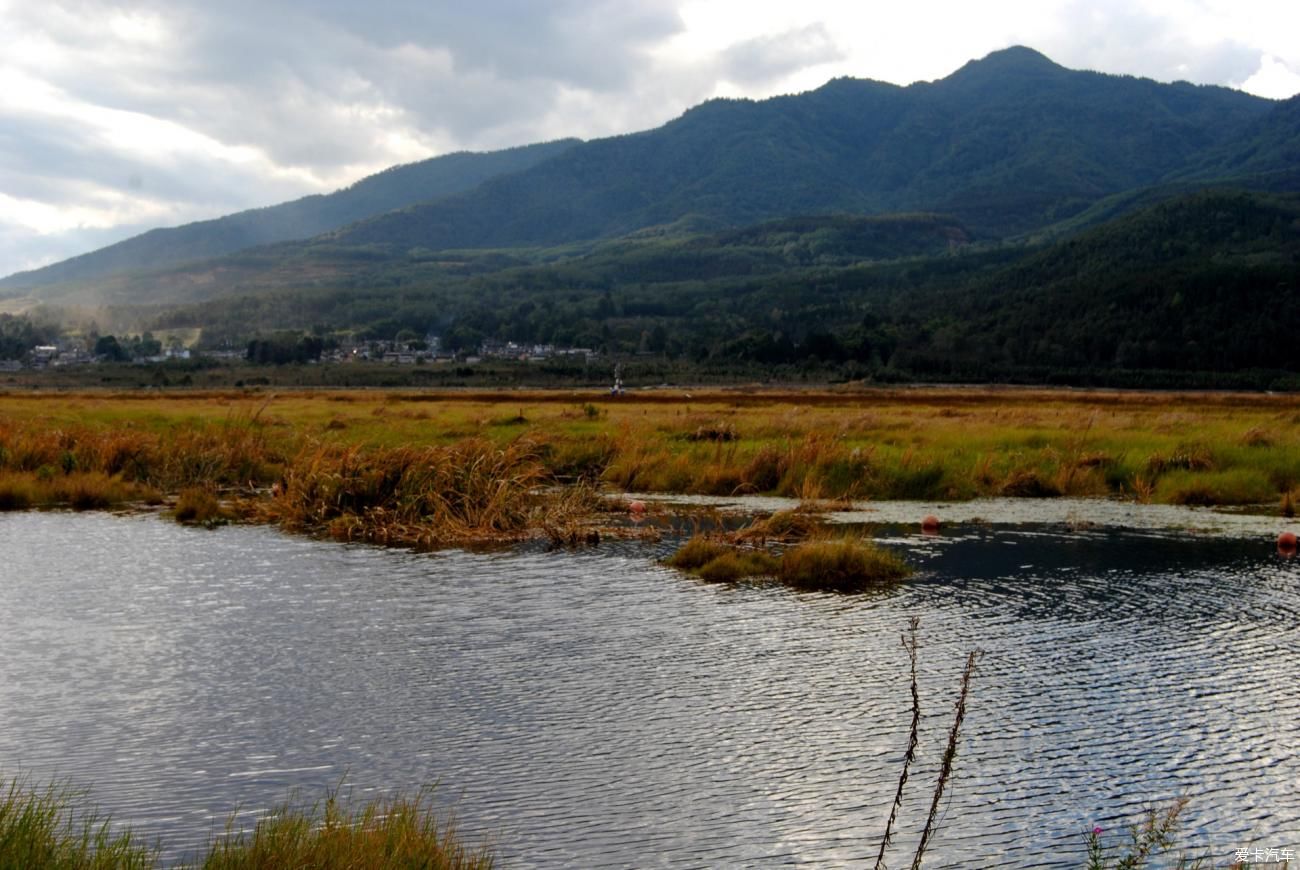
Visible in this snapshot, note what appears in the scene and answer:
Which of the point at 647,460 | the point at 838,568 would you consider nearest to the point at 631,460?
the point at 647,460

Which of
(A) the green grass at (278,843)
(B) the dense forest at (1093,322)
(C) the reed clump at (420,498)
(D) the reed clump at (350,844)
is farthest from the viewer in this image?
(B) the dense forest at (1093,322)

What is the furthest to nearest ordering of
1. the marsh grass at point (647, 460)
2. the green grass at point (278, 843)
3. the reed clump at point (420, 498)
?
the marsh grass at point (647, 460) < the reed clump at point (420, 498) < the green grass at point (278, 843)

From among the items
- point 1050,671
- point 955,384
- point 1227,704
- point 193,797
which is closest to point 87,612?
point 193,797

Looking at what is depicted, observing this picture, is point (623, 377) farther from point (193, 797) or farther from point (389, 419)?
point (193, 797)

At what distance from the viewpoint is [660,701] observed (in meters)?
13.6

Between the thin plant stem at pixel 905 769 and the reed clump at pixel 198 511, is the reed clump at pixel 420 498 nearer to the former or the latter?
the reed clump at pixel 198 511

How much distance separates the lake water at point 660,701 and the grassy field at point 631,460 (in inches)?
231

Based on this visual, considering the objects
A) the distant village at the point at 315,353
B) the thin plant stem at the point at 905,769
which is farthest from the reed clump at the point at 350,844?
the distant village at the point at 315,353

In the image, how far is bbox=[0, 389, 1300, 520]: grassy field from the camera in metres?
27.9

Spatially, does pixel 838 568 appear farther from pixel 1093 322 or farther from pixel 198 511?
pixel 1093 322

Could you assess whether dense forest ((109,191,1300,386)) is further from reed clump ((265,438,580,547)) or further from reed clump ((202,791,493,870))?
reed clump ((202,791,493,870))

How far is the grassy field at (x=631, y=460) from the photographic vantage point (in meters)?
27.9

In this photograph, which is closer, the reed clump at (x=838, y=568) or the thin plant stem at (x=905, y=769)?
the thin plant stem at (x=905, y=769)

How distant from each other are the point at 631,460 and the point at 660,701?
78.1 feet
